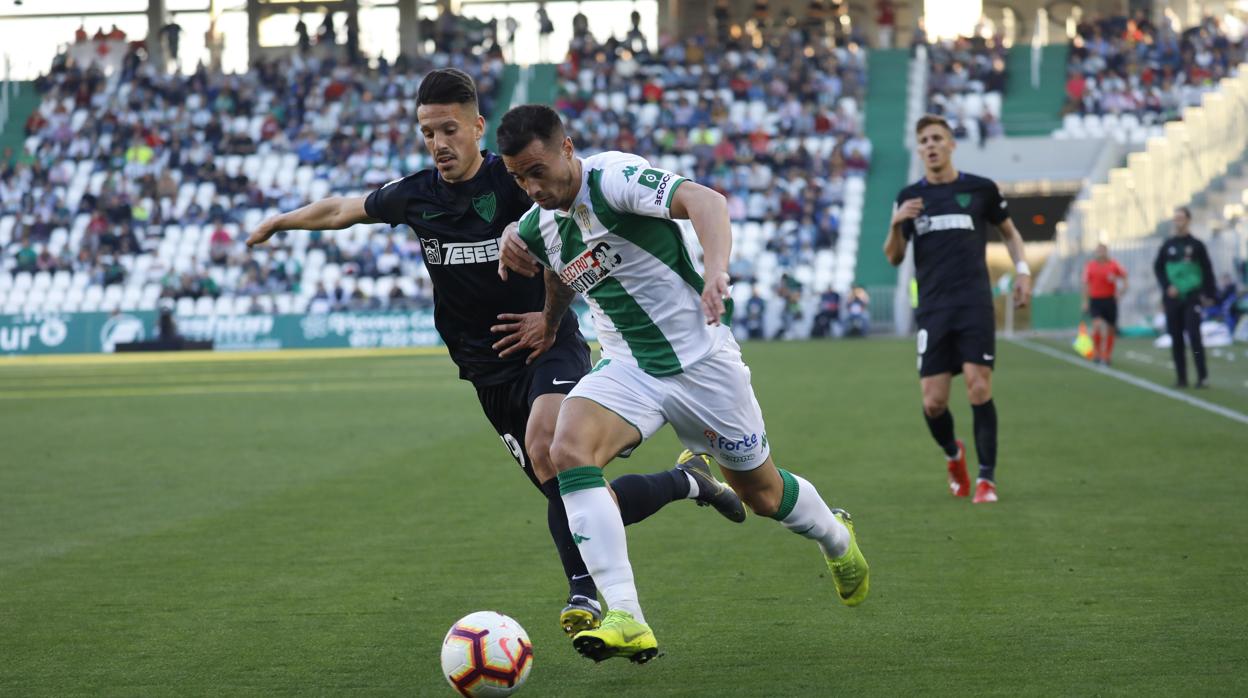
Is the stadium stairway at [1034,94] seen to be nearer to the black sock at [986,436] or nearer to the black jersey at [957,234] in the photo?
the black jersey at [957,234]

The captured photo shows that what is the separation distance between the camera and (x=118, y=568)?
725cm

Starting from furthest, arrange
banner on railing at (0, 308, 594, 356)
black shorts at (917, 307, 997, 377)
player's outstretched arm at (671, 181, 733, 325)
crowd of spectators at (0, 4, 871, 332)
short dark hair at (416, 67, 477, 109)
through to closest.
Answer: crowd of spectators at (0, 4, 871, 332), banner on railing at (0, 308, 594, 356), black shorts at (917, 307, 997, 377), short dark hair at (416, 67, 477, 109), player's outstretched arm at (671, 181, 733, 325)

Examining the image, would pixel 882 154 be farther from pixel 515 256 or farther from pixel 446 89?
pixel 515 256

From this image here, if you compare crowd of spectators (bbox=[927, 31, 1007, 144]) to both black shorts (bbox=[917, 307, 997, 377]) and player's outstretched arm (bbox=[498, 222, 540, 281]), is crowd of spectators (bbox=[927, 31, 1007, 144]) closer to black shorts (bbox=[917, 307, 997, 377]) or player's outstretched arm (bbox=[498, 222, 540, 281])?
black shorts (bbox=[917, 307, 997, 377])

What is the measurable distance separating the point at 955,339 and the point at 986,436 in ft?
1.99

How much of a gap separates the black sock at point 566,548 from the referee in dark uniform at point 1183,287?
13.3 meters

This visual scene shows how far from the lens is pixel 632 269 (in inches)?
210

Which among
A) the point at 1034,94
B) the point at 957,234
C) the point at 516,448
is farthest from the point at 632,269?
the point at 1034,94

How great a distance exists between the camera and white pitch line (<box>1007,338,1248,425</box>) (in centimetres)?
1390

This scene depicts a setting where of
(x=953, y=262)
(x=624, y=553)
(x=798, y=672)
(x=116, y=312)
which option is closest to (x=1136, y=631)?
(x=798, y=672)

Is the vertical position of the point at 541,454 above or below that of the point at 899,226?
below

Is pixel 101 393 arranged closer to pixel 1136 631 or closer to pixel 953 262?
pixel 953 262

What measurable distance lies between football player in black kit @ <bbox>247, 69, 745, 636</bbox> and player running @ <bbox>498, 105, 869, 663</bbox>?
314mm

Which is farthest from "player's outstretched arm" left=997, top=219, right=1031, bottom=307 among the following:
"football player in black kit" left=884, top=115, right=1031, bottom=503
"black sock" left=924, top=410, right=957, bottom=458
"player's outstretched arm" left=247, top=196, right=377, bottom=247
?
"player's outstretched arm" left=247, top=196, right=377, bottom=247
